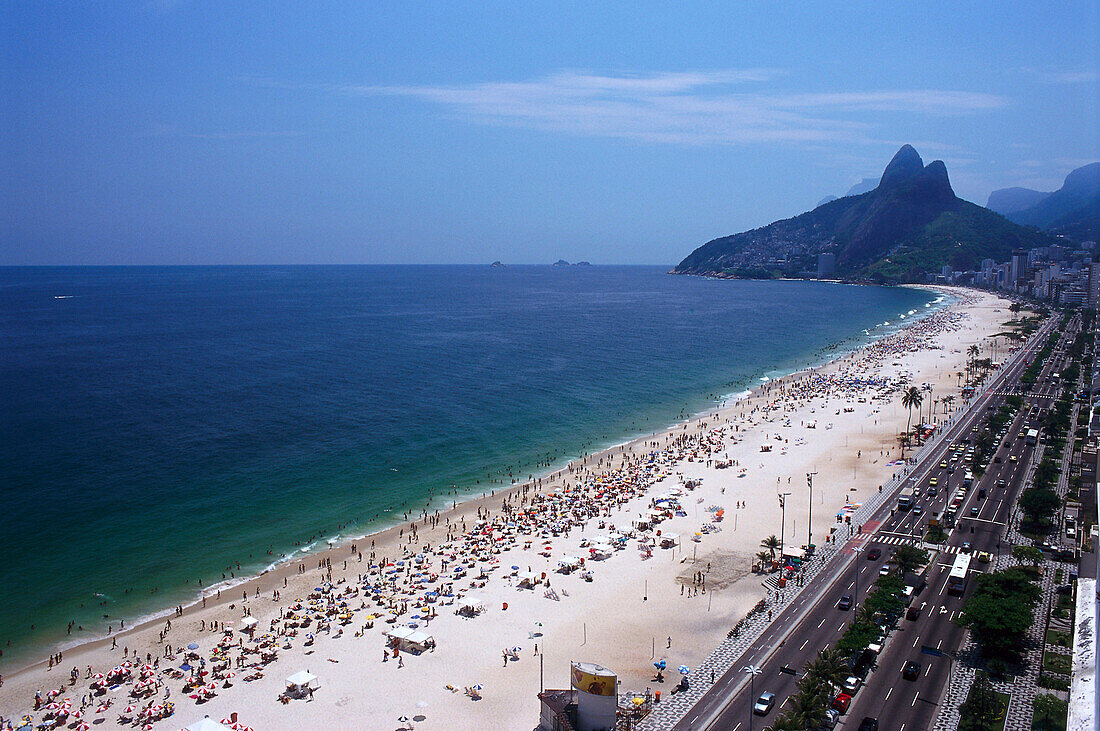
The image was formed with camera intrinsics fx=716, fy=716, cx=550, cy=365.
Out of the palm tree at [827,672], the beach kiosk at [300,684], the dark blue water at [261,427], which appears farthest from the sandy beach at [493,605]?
the palm tree at [827,672]

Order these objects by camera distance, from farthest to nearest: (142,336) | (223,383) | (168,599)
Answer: (142,336), (223,383), (168,599)

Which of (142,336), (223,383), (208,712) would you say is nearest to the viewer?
(208,712)

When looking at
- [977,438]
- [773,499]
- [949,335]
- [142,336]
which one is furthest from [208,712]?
[949,335]

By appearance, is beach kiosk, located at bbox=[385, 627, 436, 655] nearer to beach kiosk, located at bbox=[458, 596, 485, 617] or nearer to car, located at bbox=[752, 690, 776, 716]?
beach kiosk, located at bbox=[458, 596, 485, 617]

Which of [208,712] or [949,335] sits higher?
[949,335]

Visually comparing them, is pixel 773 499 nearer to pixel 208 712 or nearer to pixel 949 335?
pixel 208 712

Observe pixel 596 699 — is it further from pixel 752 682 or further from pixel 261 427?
pixel 261 427

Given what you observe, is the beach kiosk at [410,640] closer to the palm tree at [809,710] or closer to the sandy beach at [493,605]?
the sandy beach at [493,605]
